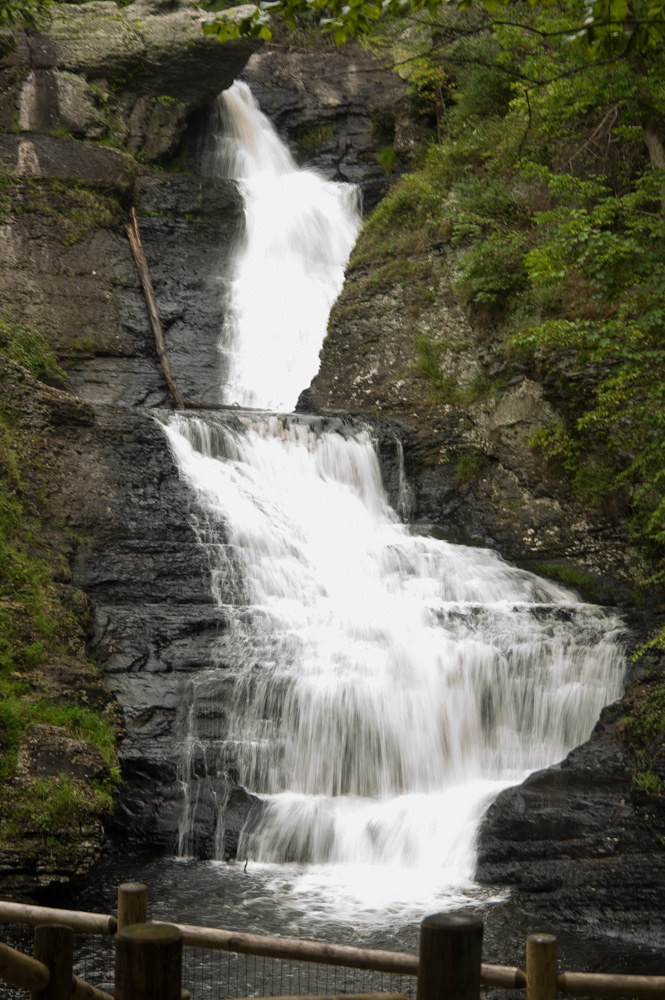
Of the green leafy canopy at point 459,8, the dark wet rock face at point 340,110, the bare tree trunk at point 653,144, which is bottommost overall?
the green leafy canopy at point 459,8

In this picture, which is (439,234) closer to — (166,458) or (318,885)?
(166,458)

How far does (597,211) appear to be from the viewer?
13.2 m

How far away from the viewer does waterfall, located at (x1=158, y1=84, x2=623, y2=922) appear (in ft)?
28.2

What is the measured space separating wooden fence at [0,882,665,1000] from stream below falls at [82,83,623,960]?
3.18 meters

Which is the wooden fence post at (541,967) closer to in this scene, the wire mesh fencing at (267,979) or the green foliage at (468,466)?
the wire mesh fencing at (267,979)

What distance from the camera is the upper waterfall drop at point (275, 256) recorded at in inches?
699

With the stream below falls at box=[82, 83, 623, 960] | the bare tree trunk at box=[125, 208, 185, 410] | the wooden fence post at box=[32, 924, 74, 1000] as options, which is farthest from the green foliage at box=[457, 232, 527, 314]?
the wooden fence post at box=[32, 924, 74, 1000]

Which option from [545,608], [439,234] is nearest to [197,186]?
[439,234]

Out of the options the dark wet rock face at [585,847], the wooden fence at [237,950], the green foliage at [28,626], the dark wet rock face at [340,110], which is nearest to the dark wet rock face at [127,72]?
the dark wet rock face at [340,110]

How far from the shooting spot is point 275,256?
19750 mm

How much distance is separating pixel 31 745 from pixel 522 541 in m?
8.02

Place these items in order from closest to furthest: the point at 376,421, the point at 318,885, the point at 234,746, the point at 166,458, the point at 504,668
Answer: the point at 318,885, the point at 234,746, the point at 504,668, the point at 166,458, the point at 376,421

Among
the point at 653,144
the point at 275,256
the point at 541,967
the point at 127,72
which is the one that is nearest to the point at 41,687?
the point at 541,967

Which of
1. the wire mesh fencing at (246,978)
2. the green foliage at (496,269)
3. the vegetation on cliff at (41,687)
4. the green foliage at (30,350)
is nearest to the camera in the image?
the wire mesh fencing at (246,978)
